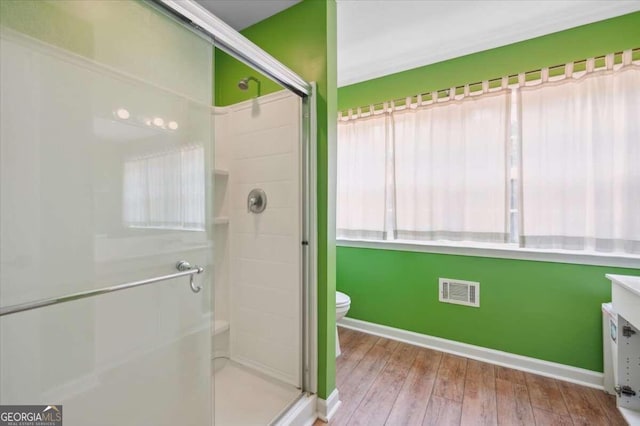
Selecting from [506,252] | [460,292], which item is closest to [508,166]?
[506,252]

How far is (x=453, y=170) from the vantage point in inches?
88.7

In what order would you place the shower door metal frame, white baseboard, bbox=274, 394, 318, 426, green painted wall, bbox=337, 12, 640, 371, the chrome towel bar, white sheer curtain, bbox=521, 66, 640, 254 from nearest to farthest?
the chrome towel bar, white baseboard, bbox=274, 394, 318, 426, the shower door metal frame, white sheer curtain, bbox=521, 66, 640, 254, green painted wall, bbox=337, 12, 640, 371

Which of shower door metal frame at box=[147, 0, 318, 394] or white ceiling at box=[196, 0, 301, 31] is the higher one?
white ceiling at box=[196, 0, 301, 31]

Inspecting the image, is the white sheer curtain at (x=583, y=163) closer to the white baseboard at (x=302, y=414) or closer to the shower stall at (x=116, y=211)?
the shower stall at (x=116, y=211)

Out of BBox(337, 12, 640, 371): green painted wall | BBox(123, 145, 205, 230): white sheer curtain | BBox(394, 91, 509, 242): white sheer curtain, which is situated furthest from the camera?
BBox(394, 91, 509, 242): white sheer curtain

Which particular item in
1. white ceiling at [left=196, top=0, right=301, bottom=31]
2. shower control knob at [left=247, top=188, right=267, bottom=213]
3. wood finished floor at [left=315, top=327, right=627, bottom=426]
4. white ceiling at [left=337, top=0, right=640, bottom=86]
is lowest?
wood finished floor at [left=315, top=327, right=627, bottom=426]

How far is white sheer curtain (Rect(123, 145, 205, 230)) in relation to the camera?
3.61 ft

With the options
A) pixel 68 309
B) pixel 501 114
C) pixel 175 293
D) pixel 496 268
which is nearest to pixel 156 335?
pixel 175 293

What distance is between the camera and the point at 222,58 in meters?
2.18

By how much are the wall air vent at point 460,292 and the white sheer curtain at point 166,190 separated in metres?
1.97

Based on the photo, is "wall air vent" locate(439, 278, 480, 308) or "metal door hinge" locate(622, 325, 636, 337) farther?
"wall air vent" locate(439, 278, 480, 308)

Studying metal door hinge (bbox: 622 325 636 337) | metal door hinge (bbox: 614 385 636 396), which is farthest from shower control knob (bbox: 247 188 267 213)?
metal door hinge (bbox: 614 385 636 396)

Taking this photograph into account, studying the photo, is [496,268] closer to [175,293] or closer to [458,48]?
[458,48]

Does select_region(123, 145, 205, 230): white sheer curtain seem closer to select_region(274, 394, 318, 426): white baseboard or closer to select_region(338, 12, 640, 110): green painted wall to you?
select_region(274, 394, 318, 426): white baseboard
